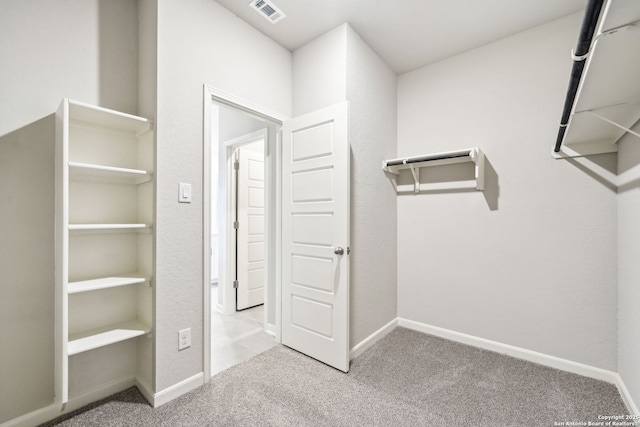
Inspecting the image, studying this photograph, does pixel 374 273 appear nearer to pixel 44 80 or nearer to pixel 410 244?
pixel 410 244

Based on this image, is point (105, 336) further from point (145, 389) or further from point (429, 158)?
point (429, 158)

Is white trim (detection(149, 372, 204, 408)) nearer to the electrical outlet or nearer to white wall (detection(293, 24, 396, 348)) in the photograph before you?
the electrical outlet

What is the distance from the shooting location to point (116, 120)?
1.65m

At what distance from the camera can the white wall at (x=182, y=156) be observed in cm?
170

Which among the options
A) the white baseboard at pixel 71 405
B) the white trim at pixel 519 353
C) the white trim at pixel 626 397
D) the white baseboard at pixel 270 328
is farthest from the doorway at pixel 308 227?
the white trim at pixel 626 397

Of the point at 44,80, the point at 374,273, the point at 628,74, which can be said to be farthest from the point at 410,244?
the point at 44,80

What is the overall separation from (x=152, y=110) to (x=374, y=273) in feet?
6.94

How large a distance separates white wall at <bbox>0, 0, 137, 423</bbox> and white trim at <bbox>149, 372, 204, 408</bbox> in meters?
0.54

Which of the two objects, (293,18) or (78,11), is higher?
(293,18)

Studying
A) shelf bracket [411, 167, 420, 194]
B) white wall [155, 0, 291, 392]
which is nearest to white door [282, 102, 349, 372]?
white wall [155, 0, 291, 392]

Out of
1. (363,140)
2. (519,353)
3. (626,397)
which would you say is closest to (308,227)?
(363,140)

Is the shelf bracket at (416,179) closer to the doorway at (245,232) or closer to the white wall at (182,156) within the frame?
the doorway at (245,232)

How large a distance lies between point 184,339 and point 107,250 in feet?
2.44

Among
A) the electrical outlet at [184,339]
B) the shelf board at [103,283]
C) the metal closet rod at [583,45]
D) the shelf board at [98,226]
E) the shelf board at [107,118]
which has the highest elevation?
the metal closet rod at [583,45]
